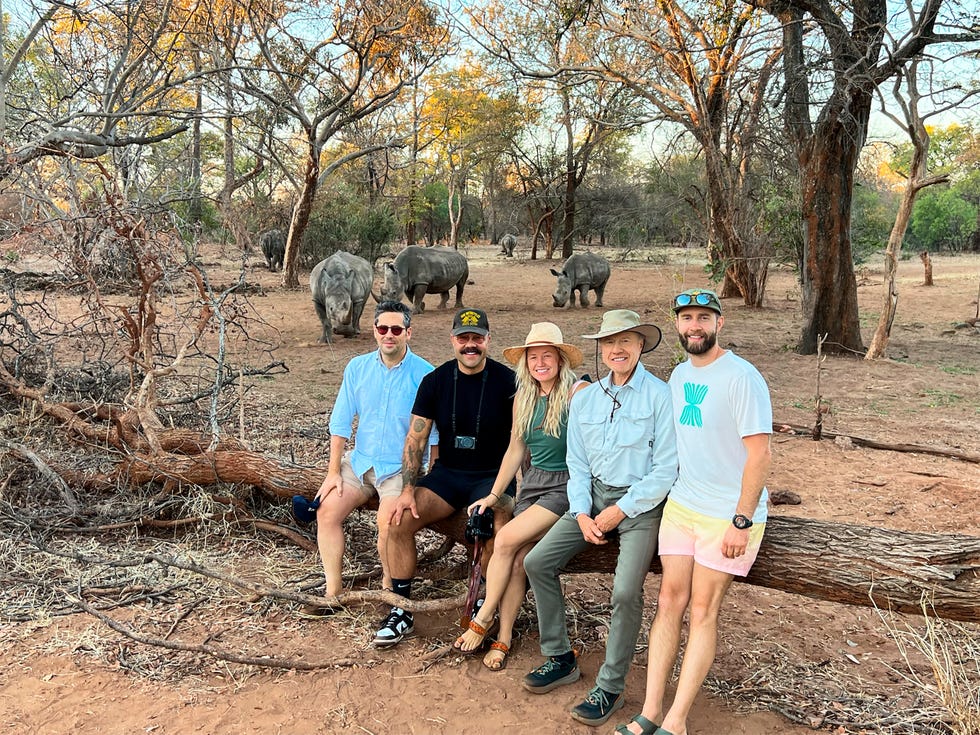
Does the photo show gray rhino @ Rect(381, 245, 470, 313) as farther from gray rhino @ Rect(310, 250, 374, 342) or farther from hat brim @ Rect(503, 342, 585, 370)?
hat brim @ Rect(503, 342, 585, 370)

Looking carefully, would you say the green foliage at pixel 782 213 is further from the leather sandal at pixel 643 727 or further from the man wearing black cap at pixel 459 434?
the leather sandal at pixel 643 727

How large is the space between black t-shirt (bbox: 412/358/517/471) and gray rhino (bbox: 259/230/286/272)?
1944 cm

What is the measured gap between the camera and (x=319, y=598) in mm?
3721

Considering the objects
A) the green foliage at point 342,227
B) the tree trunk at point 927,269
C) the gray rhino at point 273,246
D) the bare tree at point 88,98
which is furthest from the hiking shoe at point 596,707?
the gray rhino at point 273,246

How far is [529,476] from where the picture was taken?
140 inches

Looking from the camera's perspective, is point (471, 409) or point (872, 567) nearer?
point (872, 567)

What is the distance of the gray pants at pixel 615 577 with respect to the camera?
9.82ft

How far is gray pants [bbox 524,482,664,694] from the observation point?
299 centimetres

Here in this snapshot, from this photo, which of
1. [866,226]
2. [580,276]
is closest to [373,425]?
[580,276]

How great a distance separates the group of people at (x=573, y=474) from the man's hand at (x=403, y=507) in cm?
1

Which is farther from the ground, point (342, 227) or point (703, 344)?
point (342, 227)

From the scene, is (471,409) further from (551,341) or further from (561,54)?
(561,54)

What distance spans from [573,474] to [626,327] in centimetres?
68

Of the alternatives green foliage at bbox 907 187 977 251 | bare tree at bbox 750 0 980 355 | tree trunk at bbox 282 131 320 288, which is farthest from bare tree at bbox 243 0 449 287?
green foliage at bbox 907 187 977 251
